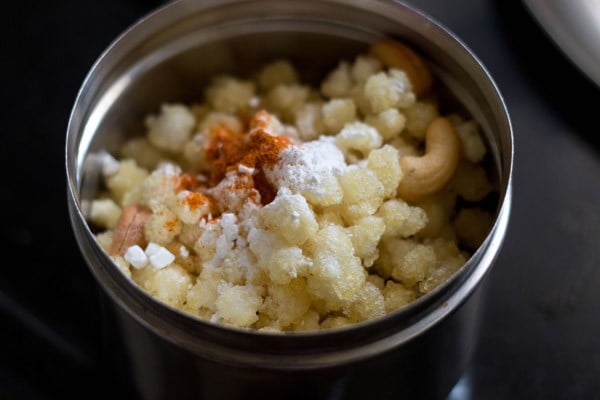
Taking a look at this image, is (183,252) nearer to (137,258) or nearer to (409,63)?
(137,258)

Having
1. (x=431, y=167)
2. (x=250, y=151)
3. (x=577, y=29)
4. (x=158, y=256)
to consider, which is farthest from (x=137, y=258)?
(x=577, y=29)

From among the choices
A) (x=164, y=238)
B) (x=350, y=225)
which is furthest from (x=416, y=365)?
(x=164, y=238)

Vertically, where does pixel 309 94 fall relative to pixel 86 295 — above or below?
above

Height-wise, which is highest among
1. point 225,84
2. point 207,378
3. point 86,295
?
point 225,84

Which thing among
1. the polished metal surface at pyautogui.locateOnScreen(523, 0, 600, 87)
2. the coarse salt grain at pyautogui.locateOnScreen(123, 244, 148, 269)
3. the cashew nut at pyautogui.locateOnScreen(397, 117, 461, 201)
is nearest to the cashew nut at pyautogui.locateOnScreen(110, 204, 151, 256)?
the coarse salt grain at pyautogui.locateOnScreen(123, 244, 148, 269)

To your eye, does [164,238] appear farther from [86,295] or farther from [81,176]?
[86,295]

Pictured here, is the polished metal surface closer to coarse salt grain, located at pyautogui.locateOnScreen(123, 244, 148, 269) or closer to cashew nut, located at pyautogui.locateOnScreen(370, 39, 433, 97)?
cashew nut, located at pyautogui.locateOnScreen(370, 39, 433, 97)
